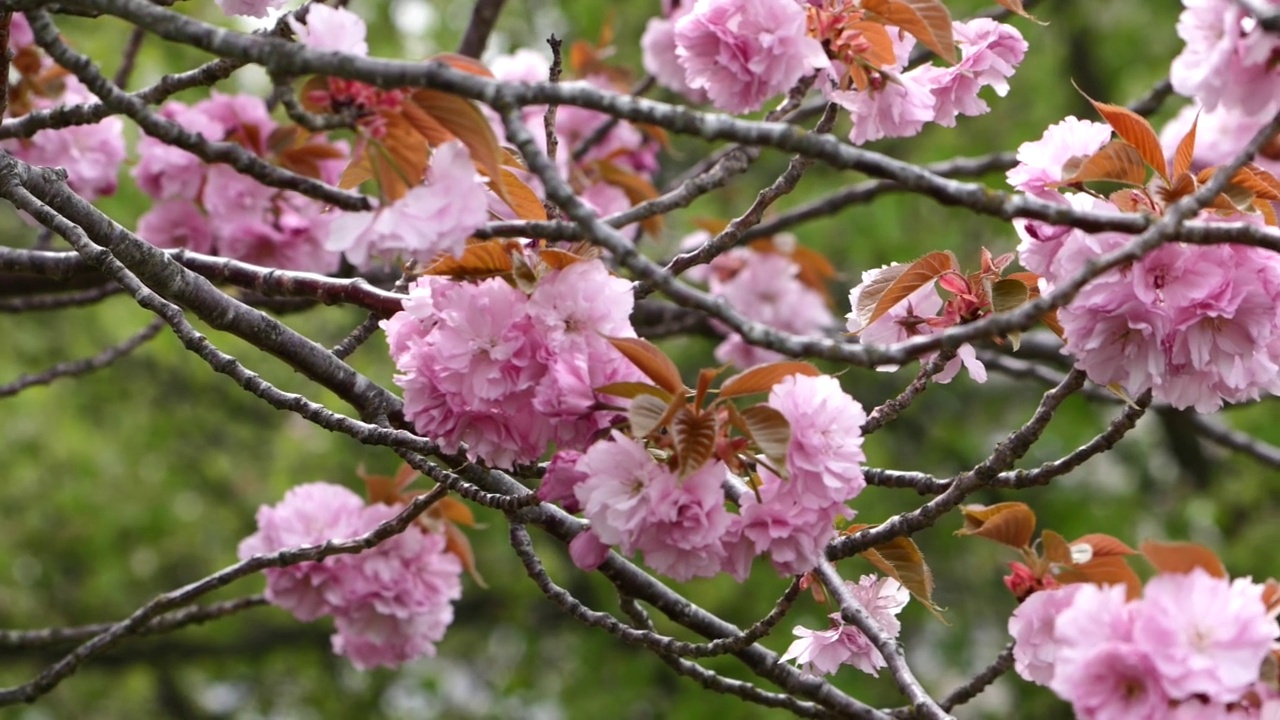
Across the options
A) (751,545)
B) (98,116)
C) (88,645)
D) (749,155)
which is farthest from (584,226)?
(88,645)

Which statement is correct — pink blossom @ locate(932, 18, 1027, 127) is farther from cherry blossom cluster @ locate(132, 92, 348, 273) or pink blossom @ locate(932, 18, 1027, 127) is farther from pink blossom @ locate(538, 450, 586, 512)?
cherry blossom cluster @ locate(132, 92, 348, 273)

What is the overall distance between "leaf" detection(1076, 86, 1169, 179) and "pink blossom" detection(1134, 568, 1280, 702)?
58cm

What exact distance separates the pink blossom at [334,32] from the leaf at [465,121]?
0.08m

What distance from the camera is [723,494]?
143cm

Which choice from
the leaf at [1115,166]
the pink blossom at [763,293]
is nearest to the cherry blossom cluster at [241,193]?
the pink blossom at [763,293]

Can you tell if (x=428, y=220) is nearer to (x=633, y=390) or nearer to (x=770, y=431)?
(x=633, y=390)

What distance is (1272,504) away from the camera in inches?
254

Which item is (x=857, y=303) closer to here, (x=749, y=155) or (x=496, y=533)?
(x=749, y=155)

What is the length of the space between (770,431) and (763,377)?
85 mm

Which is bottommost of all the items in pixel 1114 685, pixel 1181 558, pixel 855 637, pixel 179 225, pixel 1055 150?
pixel 179 225

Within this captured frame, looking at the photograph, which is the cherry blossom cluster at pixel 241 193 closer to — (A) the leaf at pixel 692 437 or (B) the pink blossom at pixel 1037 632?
(A) the leaf at pixel 692 437

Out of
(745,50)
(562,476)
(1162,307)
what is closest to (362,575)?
(562,476)

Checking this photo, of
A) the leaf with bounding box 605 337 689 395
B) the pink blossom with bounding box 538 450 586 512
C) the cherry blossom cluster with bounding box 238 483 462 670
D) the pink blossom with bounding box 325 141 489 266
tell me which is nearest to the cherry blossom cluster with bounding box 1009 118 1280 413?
the leaf with bounding box 605 337 689 395

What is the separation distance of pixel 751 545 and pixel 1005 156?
2.38 m
